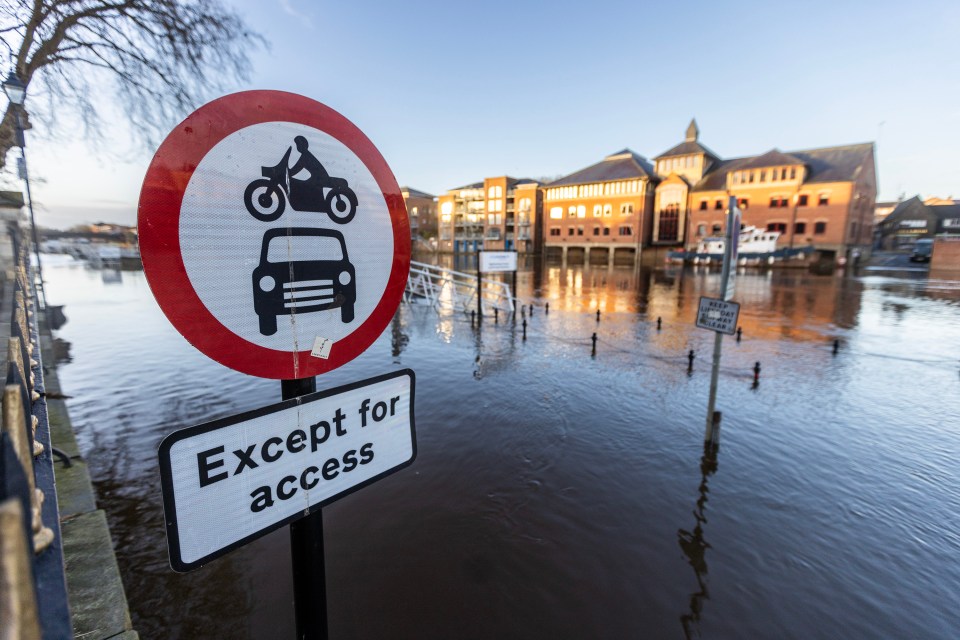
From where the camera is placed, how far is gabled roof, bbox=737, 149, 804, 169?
1713 inches

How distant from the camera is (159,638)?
3.33 m

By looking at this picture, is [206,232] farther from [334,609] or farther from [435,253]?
[435,253]

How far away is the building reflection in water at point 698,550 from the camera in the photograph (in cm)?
361

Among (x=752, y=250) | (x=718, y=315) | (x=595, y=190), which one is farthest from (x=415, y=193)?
(x=718, y=315)

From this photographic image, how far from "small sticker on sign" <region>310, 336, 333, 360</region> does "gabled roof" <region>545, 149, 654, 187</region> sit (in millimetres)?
57409

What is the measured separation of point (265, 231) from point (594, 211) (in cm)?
5954

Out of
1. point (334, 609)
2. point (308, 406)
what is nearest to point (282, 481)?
point (308, 406)

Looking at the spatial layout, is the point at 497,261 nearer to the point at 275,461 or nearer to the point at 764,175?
the point at 275,461

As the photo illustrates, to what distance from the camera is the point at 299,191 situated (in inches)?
56.4

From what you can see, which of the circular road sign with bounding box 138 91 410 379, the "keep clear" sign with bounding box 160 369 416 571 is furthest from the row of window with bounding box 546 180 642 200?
the "keep clear" sign with bounding box 160 369 416 571

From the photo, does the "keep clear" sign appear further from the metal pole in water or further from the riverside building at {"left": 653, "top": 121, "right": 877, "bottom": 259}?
the riverside building at {"left": 653, "top": 121, "right": 877, "bottom": 259}

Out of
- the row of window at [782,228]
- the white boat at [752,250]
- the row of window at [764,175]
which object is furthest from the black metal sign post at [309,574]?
the row of window at [764,175]

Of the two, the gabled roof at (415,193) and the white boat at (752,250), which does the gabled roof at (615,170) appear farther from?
the gabled roof at (415,193)

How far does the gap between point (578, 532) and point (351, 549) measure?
243 centimetres
